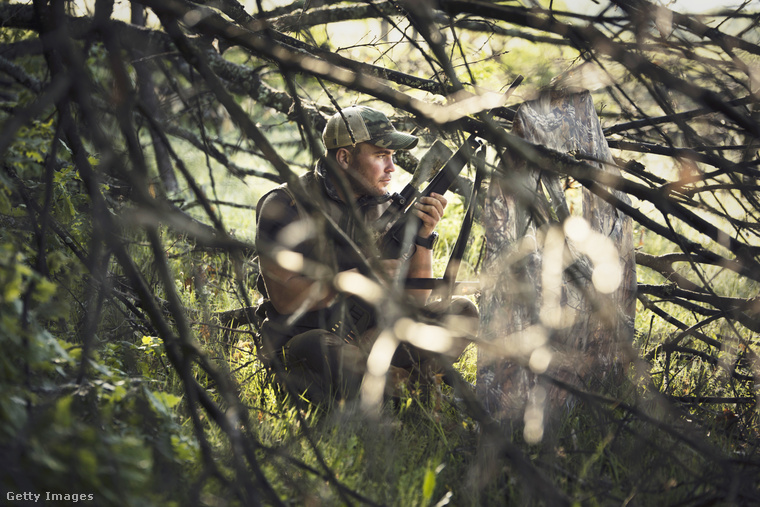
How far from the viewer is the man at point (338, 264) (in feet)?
9.59

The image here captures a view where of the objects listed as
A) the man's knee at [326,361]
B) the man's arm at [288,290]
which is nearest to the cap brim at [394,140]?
the man's arm at [288,290]

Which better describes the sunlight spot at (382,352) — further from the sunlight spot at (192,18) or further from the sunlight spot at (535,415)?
the sunlight spot at (535,415)

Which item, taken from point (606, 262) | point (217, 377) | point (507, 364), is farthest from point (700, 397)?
point (217, 377)

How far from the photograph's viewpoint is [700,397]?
2.64 metres

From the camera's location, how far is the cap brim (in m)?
3.23

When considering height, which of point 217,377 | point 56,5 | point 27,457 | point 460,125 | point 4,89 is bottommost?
point 27,457

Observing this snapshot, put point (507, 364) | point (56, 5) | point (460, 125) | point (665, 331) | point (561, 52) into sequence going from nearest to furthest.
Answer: point (56, 5) < point (460, 125) < point (561, 52) < point (507, 364) < point (665, 331)

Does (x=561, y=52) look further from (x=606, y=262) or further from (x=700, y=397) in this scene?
(x=700, y=397)

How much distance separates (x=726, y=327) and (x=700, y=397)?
3.24ft

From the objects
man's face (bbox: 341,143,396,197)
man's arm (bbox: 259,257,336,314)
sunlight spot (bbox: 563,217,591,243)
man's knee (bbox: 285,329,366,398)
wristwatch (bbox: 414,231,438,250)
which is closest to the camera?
sunlight spot (bbox: 563,217,591,243)

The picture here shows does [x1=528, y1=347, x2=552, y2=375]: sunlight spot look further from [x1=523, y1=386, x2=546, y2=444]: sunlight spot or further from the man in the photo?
the man

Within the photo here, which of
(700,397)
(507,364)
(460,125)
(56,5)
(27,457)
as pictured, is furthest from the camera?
(700,397)

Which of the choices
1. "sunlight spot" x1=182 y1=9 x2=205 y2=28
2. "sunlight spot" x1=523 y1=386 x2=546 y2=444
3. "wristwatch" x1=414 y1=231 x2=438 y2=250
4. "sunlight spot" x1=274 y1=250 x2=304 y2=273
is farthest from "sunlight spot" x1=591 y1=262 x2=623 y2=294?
"sunlight spot" x1=182 y1=9 x2=205 y2=28

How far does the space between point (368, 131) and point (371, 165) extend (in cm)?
20
